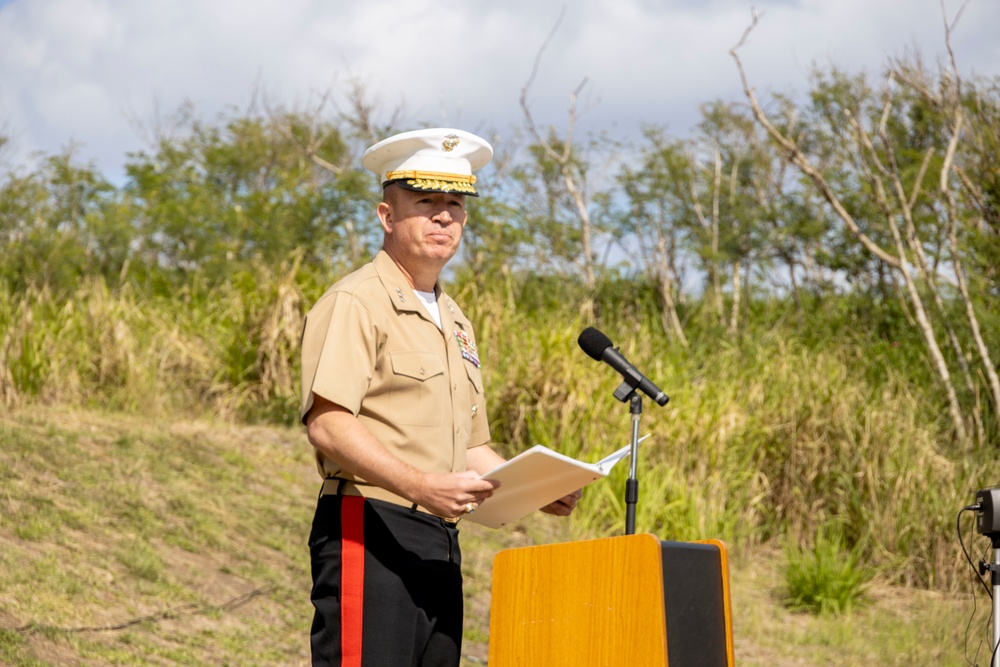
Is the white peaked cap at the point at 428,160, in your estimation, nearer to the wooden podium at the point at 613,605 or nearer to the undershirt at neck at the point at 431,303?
the undershirt at neck at the point at 431,303

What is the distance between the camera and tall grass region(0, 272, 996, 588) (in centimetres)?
960

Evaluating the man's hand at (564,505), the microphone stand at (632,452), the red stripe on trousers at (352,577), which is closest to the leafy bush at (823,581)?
the man's hand at (564,505)

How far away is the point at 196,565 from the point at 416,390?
4.63 meters

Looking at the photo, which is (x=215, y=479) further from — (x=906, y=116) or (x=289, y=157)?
(x=289, y=157)

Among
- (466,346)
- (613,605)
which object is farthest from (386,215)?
(613,605)

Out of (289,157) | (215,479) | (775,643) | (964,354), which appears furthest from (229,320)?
(289,157)

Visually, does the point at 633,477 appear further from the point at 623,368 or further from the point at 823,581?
the point at 823,581

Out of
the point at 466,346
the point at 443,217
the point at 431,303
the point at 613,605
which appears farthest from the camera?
the point at 466,346

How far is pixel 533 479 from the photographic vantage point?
2.63 metres

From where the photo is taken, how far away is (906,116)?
51.6ft

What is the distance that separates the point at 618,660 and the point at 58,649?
355cm

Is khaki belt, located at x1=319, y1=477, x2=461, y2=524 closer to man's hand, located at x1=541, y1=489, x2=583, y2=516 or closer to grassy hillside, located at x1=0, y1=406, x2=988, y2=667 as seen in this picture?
man's hand, located at x1=541, y1=489, x2=583, y2=516

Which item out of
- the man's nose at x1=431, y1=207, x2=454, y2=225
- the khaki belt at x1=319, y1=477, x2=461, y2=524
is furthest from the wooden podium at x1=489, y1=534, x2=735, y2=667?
the man's nose at x1=431, y1=207, x2=454, y2=225

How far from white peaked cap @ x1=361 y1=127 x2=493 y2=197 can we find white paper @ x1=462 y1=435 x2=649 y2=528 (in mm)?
822
